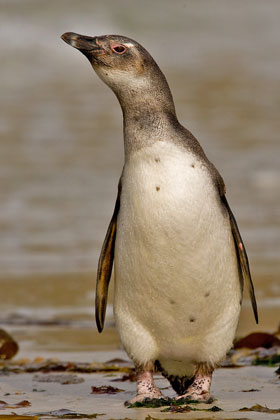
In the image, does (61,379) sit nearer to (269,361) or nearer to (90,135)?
(269,361)

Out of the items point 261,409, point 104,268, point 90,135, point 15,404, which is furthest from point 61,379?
point 90,135

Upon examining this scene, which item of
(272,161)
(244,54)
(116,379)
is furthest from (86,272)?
(244,54)

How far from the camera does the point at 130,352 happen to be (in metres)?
4.32

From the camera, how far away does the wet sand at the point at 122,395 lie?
3.86 m

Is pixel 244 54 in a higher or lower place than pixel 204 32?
lower

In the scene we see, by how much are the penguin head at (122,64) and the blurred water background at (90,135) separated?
2719 mm

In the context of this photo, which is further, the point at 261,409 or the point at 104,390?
the point at 104,390

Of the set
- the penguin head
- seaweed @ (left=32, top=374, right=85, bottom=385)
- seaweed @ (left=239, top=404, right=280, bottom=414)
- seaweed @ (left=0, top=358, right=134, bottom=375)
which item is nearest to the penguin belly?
the penguin head

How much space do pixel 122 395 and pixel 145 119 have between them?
4.63ft

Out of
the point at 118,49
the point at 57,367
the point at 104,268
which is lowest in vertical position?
the point at 57,367

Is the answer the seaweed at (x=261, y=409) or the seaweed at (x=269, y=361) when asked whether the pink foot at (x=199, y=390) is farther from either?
the seaweed at (x=269, y=361)

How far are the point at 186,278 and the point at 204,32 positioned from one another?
3516cm

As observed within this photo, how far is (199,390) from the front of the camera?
4336mm

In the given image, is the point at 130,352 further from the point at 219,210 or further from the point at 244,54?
the point at 244,54
